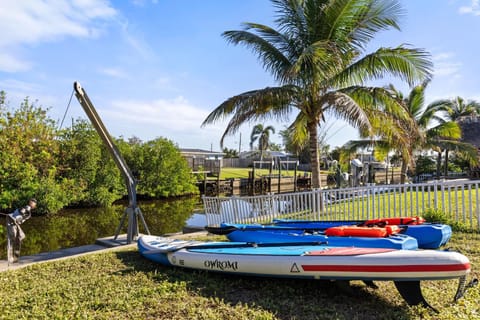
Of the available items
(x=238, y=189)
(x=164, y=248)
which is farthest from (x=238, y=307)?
(x=238, y=189)

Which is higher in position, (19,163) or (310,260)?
(19,163)

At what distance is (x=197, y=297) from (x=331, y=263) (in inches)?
57.8

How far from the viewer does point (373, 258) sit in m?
3.28

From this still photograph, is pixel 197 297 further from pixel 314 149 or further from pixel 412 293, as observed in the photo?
pixel 314 149

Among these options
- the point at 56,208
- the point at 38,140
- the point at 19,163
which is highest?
the point at 38,140


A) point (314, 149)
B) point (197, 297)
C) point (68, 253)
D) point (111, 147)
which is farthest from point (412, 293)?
point (314, 149)

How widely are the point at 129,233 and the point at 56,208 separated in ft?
34.6

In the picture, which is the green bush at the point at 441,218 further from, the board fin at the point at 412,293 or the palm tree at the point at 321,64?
the board fin at the point at 412,293

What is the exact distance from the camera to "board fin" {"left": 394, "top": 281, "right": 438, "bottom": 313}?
10.6ft

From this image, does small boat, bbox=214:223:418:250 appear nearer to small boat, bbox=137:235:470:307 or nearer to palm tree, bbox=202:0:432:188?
small boat, bbox=137:235:470:307

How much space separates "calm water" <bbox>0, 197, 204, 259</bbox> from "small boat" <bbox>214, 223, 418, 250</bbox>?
6271 mm

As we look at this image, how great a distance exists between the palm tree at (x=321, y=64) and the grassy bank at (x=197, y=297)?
5250mm

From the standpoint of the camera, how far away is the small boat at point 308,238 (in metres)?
3.98

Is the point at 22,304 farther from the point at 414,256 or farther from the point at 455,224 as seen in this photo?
the point at 455,224
